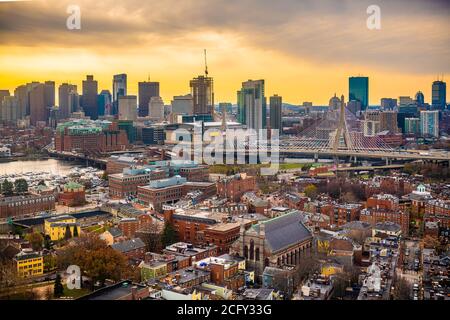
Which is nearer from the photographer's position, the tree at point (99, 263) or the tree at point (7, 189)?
the tree at point (99, 263)

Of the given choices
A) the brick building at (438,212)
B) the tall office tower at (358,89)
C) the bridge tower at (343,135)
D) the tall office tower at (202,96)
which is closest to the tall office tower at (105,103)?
the tall office tower at (202,96)

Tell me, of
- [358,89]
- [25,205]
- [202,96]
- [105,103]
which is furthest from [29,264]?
[105,103]

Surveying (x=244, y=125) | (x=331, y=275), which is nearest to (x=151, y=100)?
(x=244, y=125)

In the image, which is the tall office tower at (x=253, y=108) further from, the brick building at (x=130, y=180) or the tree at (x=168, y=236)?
the tree at (x=168, y=236)

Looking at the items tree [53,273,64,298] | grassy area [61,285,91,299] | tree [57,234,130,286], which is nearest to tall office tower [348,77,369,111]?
tree [57,234,130,286]

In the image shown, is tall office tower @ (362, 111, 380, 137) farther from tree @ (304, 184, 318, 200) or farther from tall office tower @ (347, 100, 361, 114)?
tree @ (304, 184, 318, 200)

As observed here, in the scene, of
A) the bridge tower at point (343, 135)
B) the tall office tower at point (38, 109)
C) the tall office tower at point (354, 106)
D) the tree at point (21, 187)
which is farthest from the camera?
the tall office tower at point (38, 109)
